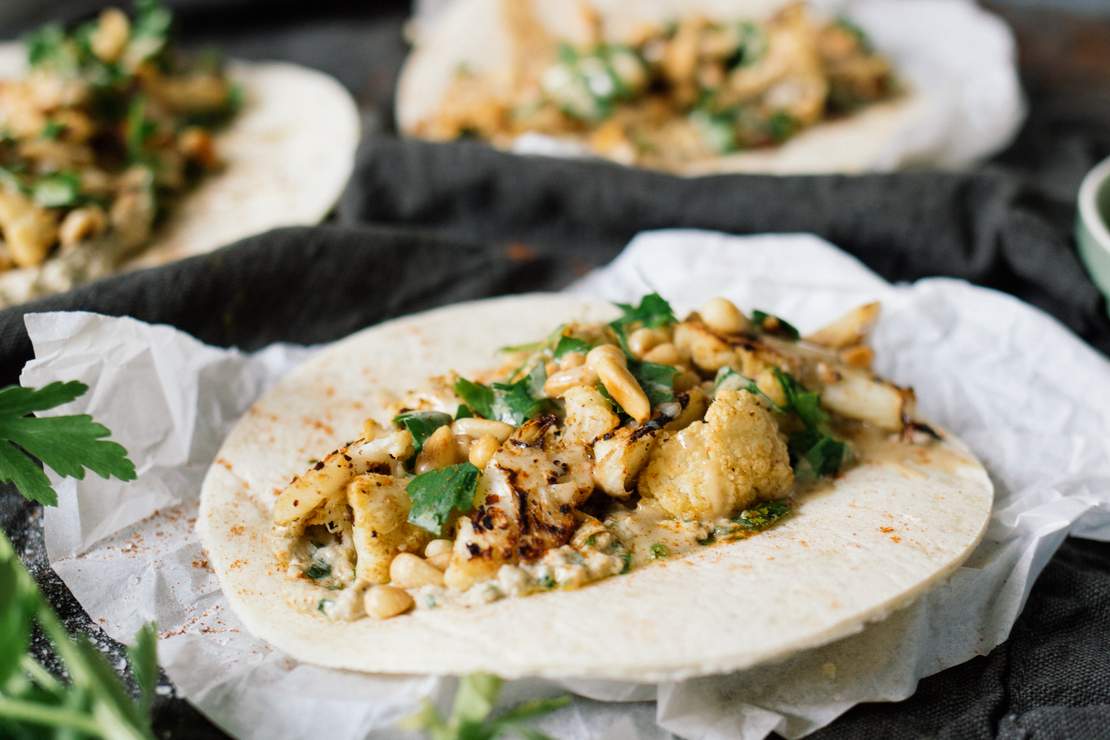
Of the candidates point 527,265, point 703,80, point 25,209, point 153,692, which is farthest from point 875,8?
point 153,692

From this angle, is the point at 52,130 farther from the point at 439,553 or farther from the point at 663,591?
the point at 663,591

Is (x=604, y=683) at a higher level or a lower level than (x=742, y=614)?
lower

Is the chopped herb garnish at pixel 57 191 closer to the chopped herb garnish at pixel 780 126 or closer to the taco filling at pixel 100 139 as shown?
the taco filling at pixel 100 139

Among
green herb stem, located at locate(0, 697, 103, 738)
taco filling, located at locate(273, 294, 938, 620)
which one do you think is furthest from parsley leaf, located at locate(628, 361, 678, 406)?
green herb stem, located at locate(0, 697, 103, 738)

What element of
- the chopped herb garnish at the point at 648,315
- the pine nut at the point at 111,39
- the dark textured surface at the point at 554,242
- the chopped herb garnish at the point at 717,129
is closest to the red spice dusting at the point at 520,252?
the dark textured surface at the point at 554,242

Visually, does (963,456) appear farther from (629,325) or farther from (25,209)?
(25,209)

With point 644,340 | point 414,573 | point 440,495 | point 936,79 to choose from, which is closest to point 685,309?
point 644,340
